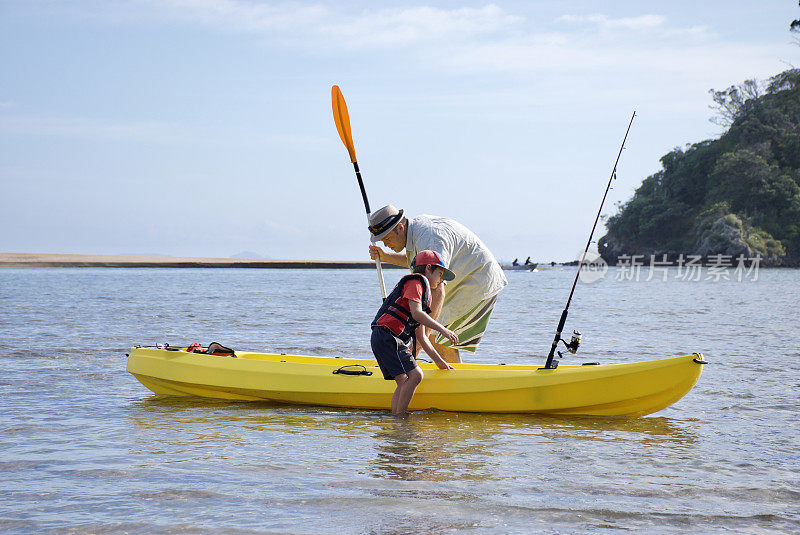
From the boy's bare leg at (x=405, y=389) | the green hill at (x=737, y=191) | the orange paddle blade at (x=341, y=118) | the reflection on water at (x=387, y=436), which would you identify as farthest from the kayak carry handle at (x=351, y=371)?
the green hill at (x=737, y=191)

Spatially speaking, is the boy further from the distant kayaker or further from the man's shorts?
the man's shorts

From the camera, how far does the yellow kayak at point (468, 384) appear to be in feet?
18.5

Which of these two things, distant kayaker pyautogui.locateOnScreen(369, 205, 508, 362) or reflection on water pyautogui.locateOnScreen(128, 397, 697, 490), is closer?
reflection on water pyautogui.locateOnScreen(128, 397, 697, 490)

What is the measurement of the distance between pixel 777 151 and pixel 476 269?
72294 millimetres

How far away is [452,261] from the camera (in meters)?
5.84

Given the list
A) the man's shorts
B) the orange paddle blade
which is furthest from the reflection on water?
the orange paddle blade

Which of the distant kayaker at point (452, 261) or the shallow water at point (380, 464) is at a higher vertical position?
the distant kayaker at point (452, 261)

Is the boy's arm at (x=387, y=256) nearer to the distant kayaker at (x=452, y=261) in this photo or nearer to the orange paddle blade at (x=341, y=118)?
the distant kayaker at (x=452, y=261)

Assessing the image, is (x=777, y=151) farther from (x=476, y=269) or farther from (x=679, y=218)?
(x=476, y=269)

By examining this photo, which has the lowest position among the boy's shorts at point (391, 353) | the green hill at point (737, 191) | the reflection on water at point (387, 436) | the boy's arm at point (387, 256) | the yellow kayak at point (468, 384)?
the reflection on water at point (387, 436)

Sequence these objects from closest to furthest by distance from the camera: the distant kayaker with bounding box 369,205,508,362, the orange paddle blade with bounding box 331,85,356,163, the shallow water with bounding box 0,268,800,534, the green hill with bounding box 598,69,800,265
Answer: the shallow water with bounding box 0,268,800,534 → the distant kayaker with bounding box 369,205,508,362 → the orange paddle blade with bounding box 331,85,356,163 → the green hill with bounding box 598,69,800,265

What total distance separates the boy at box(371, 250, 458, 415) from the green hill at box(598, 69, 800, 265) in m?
63.1

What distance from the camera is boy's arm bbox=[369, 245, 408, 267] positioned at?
5.67 meters

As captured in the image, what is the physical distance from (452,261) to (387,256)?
1.74 feet
